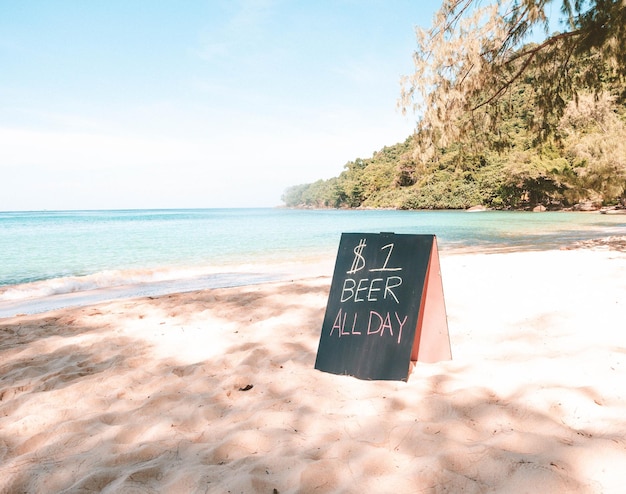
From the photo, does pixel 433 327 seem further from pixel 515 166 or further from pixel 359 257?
pixel 515 166

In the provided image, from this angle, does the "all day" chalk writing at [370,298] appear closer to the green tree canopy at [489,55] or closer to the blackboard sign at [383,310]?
the blackboard sign at [383,310]

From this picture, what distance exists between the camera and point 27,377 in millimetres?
3129

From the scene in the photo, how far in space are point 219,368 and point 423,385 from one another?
1521 millimetres

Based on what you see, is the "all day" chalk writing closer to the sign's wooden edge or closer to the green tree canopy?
the sign's wooden edge

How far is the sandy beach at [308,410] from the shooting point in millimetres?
1652

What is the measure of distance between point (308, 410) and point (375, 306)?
0.94 m

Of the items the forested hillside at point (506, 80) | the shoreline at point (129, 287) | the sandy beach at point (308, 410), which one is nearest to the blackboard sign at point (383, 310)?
the sandy beach at point (308, 410)

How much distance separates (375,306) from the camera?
2.94 metres

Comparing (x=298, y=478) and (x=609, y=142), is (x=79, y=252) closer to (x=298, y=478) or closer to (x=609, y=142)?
(x=298, y=478)

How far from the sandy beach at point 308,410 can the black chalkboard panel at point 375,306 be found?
0.47ft

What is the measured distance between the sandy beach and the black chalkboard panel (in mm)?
143

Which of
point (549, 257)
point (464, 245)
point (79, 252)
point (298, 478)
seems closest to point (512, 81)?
point (549, 257)

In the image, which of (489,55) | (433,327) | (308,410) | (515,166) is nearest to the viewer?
(308,410)

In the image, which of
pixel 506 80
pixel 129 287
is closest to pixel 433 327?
pixel 129 287
